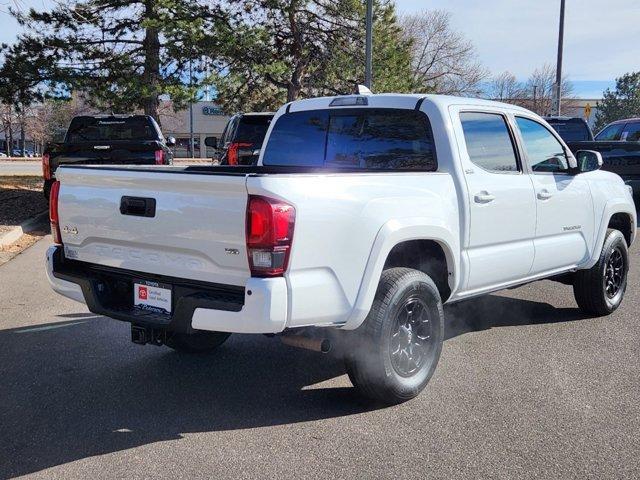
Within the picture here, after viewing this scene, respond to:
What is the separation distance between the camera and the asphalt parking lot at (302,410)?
335 cm

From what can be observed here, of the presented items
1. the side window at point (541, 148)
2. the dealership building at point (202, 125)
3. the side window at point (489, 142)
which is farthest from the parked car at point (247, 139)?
the dealership building at point (202, 125)

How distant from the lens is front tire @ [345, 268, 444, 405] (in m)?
3.87

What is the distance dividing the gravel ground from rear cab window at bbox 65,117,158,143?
182cm

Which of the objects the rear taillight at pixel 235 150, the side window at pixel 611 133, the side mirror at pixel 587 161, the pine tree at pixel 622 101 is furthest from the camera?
the pine tree at pixel 622 101

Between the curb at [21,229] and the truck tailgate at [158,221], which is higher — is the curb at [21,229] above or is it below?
below

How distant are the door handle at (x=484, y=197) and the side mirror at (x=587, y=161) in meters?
1.44

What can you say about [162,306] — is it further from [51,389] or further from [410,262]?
[410,262]

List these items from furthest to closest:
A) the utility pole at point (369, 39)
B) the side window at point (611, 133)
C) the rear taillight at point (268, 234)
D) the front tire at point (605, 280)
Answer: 1. the utility pole at point (369, 39)
2. the side window at point (611, 133)
3. the front tire at point (605, 280)
4. the rear taillight at point (268, 234)

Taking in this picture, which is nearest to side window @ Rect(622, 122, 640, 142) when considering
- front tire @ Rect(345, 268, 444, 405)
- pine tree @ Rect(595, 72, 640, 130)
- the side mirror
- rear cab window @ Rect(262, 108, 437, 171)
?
the side mirror

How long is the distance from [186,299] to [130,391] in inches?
45.6

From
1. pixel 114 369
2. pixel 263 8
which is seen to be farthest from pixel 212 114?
pixel 114 369

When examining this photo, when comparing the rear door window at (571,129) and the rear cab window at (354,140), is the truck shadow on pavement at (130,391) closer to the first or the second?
the rear cab window at (354,140)

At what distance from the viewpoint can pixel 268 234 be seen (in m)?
3.29

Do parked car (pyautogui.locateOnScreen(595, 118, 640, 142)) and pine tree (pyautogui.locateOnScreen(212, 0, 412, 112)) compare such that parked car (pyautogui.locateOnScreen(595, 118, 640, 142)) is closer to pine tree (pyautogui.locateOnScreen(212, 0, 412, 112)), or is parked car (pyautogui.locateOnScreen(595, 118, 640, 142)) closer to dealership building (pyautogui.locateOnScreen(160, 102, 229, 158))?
pine tree (pyautogui.locateOnScreen(212, 0, 412, 112))
